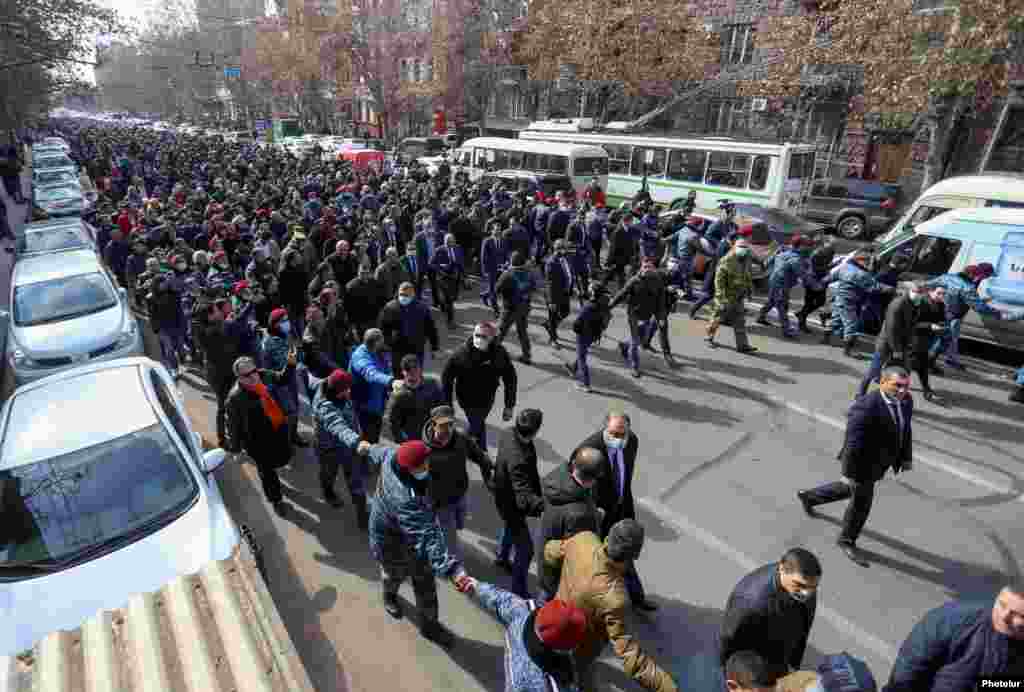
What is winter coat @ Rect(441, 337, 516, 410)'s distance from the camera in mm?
5551

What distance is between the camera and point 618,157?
20266 millimetres

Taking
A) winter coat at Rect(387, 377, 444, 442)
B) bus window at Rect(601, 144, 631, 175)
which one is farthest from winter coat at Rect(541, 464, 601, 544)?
bus window at Rect(601, 144, 631, 175)

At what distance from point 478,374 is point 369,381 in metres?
1.02

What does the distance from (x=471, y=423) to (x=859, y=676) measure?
3.94m

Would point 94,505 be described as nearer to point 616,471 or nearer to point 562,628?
point 562,628

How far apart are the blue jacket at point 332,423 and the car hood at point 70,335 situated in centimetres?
422

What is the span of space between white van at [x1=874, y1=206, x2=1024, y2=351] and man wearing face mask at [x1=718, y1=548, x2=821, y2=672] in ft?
25.2

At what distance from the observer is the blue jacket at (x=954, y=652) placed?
254 centimetres

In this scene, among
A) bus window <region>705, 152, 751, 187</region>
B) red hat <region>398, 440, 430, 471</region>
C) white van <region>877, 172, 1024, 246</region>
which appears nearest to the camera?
red hat <region>398, 440, 430, 471</region>

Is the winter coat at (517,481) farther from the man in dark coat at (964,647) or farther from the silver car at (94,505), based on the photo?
the man in dark coat at (964,647)

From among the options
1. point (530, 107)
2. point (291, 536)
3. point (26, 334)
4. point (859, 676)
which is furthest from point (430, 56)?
point (859, 676)

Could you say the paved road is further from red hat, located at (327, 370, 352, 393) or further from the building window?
the building window

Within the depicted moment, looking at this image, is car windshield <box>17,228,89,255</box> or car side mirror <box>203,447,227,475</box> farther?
car windshield <box>17,228,89,255</box>

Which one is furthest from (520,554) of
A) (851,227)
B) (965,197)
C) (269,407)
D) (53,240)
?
(851,227)
